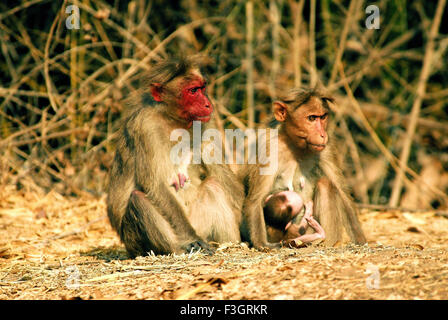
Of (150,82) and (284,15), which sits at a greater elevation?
(284,15)

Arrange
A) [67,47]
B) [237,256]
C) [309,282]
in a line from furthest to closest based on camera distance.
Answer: [67,47], [237,256], [309,282]

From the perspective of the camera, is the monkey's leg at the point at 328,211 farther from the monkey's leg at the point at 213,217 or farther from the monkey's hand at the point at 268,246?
the monkey's leg at the point at 213,217

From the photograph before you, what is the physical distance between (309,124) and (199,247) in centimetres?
174

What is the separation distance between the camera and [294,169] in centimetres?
668

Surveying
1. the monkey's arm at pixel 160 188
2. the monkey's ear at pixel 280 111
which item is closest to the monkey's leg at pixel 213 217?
the monkey's arm at pixel 160 188

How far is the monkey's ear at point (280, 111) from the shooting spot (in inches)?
259

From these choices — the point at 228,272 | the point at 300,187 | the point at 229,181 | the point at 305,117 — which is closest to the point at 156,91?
the point at 229,181

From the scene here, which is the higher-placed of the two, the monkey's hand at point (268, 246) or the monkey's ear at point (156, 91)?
the monkey's ear at point (156, 91)

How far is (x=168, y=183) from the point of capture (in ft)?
20.0

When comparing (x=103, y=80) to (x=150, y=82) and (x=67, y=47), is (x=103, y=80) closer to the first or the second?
(x=67, y=47)

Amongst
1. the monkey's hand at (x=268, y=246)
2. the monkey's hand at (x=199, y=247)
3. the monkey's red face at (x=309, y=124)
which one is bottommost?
the monkey's hand at (x=268, y=246)

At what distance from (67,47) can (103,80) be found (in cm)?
87
